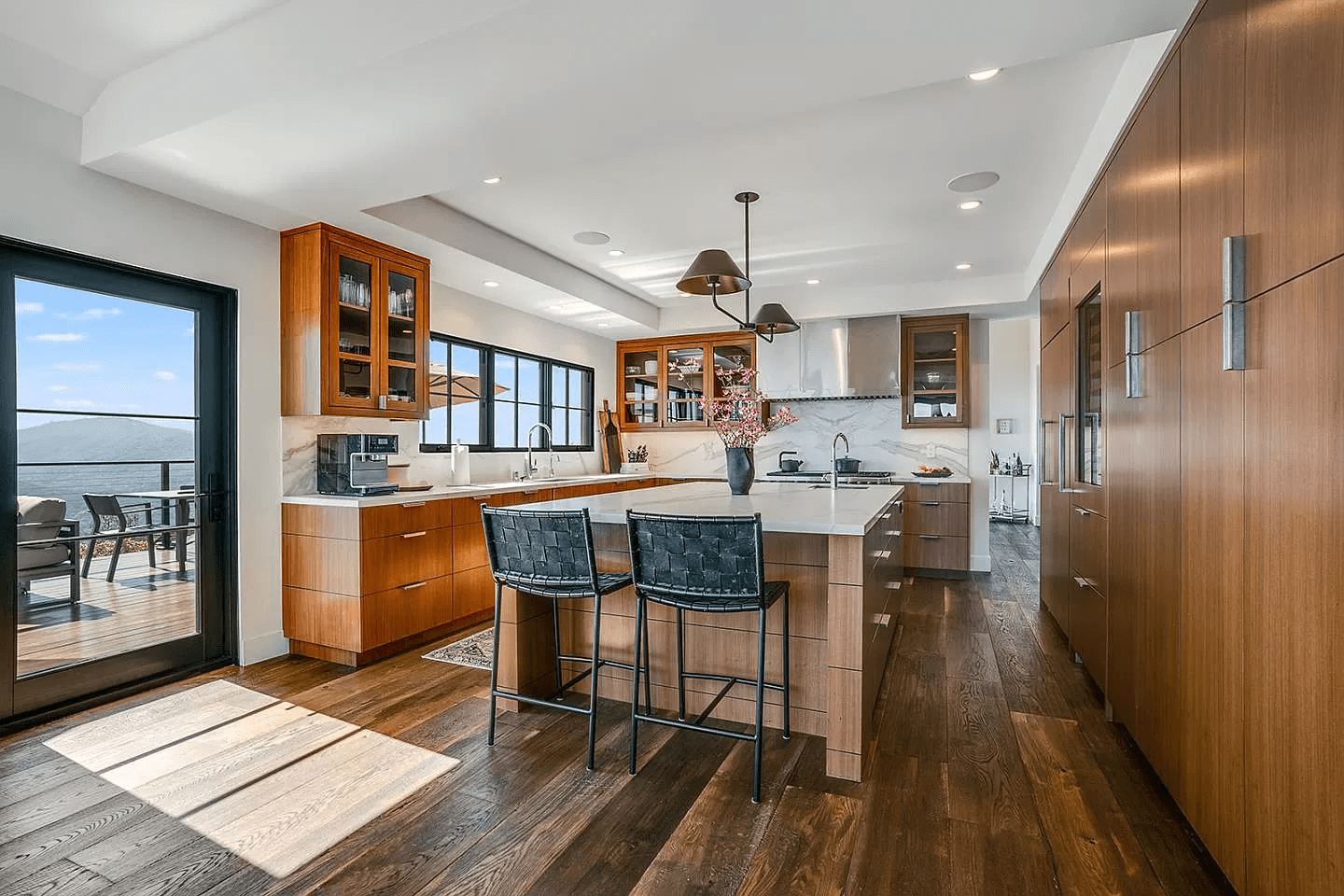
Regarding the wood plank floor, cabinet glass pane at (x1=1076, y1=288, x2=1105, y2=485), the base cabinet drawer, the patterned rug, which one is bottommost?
the patterned rug

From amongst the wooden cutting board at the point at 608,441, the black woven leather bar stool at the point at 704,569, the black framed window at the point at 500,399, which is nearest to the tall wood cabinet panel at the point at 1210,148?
the black woven leather bar stool at the point at 704,569

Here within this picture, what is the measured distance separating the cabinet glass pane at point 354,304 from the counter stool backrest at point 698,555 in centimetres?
233

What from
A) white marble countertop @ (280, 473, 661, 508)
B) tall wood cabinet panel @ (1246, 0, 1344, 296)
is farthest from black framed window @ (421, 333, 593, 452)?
tall wood cabinet panel @ (1246, 0, 1344, 296)

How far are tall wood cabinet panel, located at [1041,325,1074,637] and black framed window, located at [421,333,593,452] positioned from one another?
13.0ft

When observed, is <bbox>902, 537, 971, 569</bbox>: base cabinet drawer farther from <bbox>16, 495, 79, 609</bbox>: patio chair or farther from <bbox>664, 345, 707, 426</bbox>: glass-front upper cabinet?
<bbox>16, 495, 79, 609</bbox>: patio chair

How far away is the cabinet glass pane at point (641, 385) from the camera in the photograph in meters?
7.26

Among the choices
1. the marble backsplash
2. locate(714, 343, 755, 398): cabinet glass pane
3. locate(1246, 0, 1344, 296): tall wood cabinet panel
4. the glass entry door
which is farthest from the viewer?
locate(714, 343, 755, 398): cabinet glass pane

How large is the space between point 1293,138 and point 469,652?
12.4 feet

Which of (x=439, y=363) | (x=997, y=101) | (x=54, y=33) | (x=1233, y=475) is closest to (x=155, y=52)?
(x=54, y=33)

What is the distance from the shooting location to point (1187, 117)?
1959 millimetres

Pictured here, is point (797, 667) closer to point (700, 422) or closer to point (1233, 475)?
point (1233, 475)

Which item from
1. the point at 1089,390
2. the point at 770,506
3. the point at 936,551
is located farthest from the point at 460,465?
the point at 936,551

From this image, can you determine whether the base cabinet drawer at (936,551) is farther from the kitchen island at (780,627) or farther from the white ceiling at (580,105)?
the kitchen island at (780,627)

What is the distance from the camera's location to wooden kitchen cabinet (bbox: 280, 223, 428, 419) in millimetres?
3670
